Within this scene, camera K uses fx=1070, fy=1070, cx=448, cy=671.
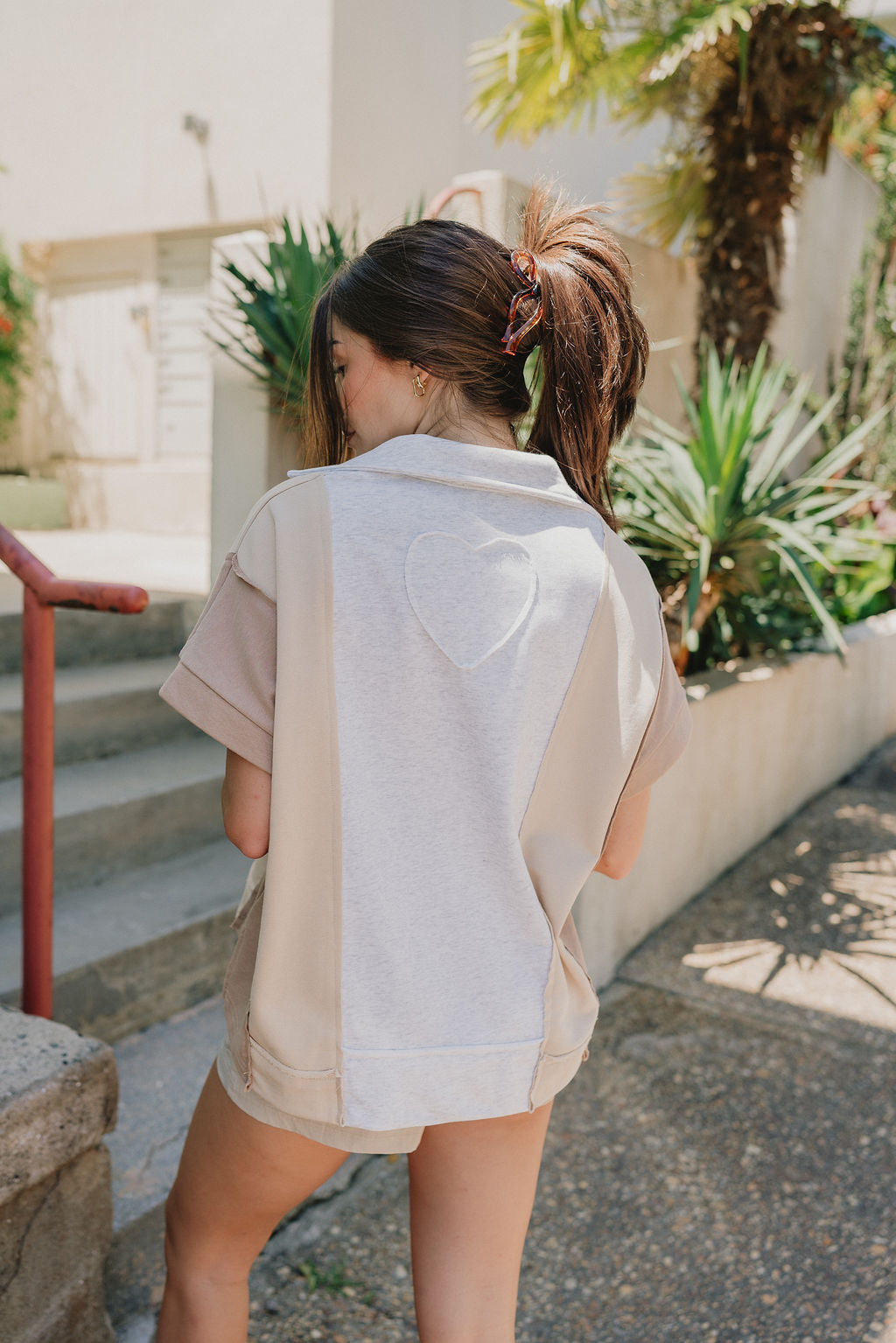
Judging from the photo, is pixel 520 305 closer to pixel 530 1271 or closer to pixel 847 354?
pixel 530 1271

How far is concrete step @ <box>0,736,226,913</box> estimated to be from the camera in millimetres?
2717

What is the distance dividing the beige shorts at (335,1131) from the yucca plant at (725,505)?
256 cm

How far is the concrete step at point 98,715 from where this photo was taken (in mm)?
2891

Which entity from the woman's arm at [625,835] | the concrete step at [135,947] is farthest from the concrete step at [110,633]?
the woman's arm at [625,835]

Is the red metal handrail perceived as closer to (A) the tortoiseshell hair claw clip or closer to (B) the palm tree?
(A) the tortoiseshell hair claw clip

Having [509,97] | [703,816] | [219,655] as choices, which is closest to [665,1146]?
[703,816]

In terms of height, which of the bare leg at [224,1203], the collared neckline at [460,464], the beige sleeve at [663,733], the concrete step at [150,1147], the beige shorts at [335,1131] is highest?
the collared neckline at [460,464]

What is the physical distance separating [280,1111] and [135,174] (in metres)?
8.47

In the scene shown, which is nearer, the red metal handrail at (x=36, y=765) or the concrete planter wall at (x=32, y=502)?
the red metal handrail at (x=36, y=765)

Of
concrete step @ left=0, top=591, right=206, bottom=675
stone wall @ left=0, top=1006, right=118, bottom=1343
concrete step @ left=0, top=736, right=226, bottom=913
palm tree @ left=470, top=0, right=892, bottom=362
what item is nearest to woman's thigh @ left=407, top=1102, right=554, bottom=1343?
stone wall @ left=0, top=1006, right=118, bottom=1343

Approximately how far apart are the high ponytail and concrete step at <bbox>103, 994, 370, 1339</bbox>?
5.16 ft

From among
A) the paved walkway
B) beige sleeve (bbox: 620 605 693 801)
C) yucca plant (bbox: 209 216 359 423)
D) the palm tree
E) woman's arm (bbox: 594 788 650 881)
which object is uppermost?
the palm tree

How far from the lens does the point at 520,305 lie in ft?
3.65

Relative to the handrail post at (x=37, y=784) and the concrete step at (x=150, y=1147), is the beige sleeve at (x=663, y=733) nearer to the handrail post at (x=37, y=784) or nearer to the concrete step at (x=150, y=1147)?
the handrail post at (x=37, y=784)
